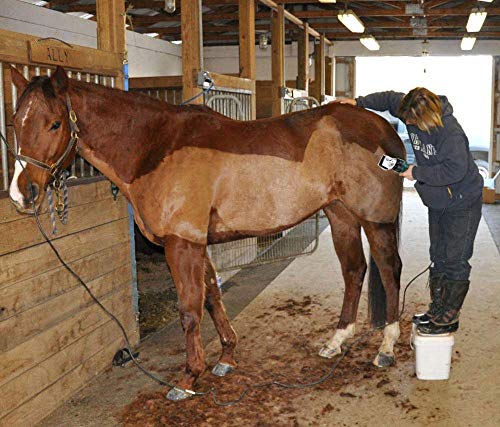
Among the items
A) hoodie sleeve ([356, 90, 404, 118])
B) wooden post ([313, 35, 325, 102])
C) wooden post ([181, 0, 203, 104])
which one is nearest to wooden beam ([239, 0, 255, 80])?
wooden post ([181, 0, 203, 104])

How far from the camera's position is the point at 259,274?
500 centimetres

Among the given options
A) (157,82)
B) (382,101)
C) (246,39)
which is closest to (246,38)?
(246,39)

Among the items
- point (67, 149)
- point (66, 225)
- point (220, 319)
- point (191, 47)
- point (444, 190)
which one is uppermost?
point (191, 47)

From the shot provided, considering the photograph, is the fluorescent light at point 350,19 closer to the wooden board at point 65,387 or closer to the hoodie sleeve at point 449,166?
the hoodie sleeve at point 449,166

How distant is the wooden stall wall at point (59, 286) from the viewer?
2.31 m

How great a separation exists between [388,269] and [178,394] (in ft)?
4.02

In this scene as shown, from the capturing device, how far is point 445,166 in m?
2.72

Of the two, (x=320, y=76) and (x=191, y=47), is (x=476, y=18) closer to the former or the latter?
(x=320, y=76)

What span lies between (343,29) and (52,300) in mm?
8371

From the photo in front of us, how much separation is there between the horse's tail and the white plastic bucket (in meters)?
0.58

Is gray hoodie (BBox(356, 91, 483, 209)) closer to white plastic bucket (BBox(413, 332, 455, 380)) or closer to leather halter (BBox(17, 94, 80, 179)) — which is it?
white plastic bucket (BBox(413, 332, 455, 380))

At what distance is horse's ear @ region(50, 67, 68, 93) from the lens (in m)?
2.27

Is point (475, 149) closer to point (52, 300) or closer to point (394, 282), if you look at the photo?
point (394, 282)

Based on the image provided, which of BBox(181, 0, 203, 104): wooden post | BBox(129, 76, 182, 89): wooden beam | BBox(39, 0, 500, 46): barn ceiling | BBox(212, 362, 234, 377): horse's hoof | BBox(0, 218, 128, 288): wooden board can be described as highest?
BBox(39, 0, 500, 46): barn ceiling
